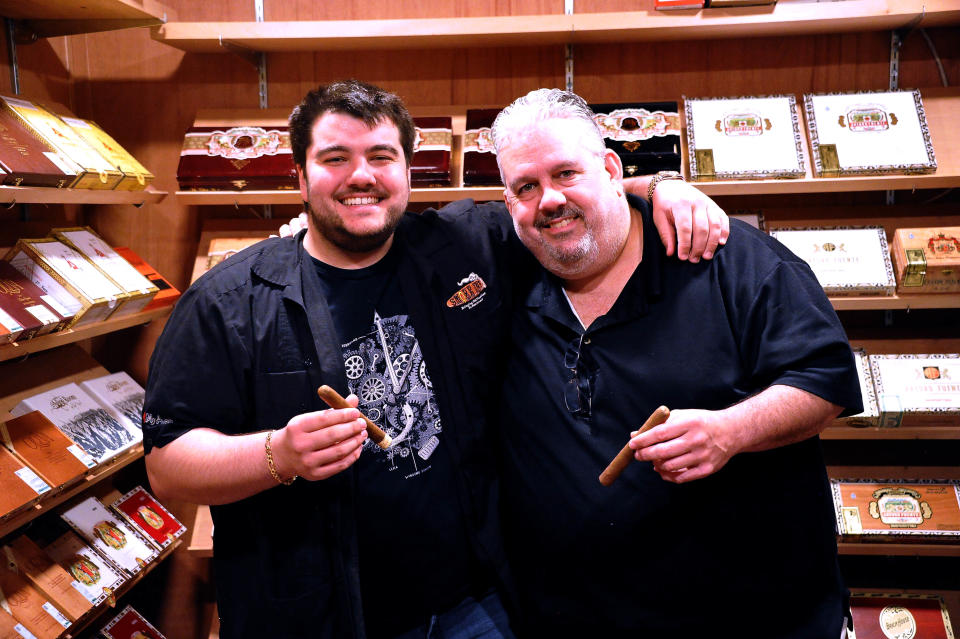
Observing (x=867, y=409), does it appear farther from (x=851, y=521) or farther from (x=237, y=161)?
(x=237, y=161)

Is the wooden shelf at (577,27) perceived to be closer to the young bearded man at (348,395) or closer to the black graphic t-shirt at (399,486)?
the young bearded man at (348,395)

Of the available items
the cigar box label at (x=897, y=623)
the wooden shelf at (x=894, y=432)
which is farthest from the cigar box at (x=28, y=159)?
the cigar box label at (x=897, y=623)

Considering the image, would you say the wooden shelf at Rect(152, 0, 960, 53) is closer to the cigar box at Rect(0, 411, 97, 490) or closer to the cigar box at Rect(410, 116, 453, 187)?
the cigar box at Rect(410, 116, 453, 187)

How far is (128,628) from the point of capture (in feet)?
9.05

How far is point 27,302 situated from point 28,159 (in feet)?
1.48

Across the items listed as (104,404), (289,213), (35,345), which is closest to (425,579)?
(35,345)

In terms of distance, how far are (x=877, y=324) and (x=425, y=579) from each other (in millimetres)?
2357

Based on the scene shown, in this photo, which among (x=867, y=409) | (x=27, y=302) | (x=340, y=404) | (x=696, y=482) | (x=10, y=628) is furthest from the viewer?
(x=867, y=409)

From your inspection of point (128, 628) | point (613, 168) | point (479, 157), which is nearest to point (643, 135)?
point (479, 157)

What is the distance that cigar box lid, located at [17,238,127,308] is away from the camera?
8.00 ft

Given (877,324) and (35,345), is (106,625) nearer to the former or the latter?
(35,345)

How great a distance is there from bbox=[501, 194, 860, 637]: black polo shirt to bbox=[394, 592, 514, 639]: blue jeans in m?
0.15

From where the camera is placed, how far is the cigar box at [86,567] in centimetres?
237

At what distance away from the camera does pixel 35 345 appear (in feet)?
7.32
